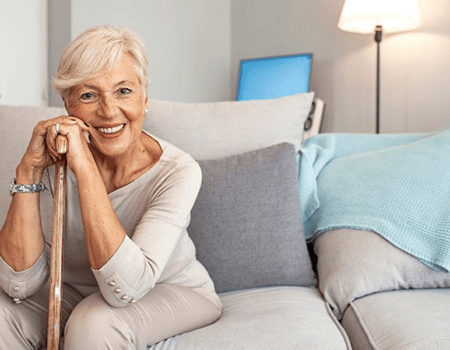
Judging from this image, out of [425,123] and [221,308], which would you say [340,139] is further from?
[425,123]

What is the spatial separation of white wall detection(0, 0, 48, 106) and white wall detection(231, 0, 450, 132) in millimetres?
1263

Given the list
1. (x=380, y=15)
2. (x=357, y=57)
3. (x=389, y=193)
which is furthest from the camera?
(x=357, y=57)

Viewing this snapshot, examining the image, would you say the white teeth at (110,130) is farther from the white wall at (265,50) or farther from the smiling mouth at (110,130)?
the white wall at (265,50)

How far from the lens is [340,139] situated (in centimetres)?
221

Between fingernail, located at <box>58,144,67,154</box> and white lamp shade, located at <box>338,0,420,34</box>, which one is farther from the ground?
white lamp shade, located at <box>338,0,420,34</box>

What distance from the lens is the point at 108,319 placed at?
4.45ft

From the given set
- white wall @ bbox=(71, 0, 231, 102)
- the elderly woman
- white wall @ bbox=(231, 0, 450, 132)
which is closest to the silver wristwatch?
the elderly woman

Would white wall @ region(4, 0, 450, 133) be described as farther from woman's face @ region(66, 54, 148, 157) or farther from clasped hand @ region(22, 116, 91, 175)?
clasped hand @ region(22, 116, 91, 175)

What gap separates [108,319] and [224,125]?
0.82 m

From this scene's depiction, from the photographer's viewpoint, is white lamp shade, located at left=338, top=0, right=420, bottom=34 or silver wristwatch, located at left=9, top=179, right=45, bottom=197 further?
white lamp shade, located at left=338, top=0, right=420, bottom=34

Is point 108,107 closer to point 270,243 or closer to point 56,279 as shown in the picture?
point 56,279

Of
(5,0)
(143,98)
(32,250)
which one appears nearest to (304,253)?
(143,98)

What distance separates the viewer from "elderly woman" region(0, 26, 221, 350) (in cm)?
140

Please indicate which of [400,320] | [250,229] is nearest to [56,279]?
[250,229]
